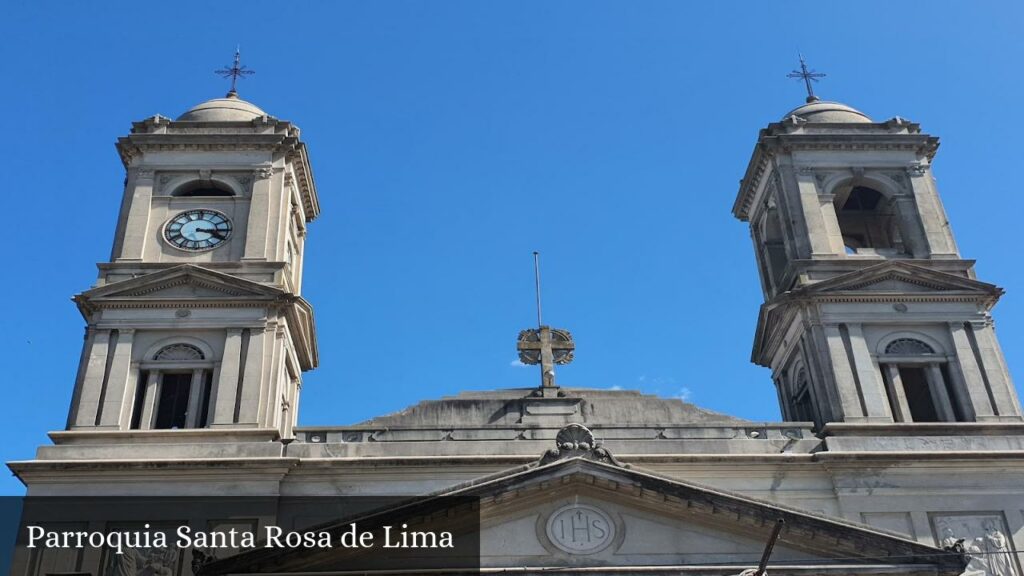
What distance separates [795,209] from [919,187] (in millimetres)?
4346

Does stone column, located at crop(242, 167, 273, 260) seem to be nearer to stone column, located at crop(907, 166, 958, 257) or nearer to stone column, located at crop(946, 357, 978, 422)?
stone column, located at crop(946, 357, 978, 422)

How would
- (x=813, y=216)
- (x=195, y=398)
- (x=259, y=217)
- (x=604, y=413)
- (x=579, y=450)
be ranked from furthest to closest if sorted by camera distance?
(x=813, y=216)
(x=259, y=217)
(x=604, y=413)
(x=195, y=398)
(x=579, y=450)

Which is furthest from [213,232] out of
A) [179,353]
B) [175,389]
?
[175,389]

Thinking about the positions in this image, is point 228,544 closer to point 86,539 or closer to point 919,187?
point 86,539

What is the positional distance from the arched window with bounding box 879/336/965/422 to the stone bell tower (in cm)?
4

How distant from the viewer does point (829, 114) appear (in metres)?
40.0

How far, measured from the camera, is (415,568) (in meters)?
24.2

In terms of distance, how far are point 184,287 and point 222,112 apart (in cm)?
797

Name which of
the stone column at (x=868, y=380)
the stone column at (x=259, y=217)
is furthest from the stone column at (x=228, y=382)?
the stone column at (x=868, y=380)

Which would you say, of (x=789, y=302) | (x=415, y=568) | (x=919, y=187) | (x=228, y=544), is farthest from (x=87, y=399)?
(x=919, y=187)

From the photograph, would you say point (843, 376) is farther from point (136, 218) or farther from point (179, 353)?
point (136, 218)

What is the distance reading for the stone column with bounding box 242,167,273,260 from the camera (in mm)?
34719

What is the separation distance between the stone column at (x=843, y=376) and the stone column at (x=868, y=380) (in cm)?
22

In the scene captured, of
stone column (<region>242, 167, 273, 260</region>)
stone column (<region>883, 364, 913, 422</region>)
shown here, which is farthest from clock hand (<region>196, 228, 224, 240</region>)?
stone column (<region>883, 364, 913, 422</region>)
